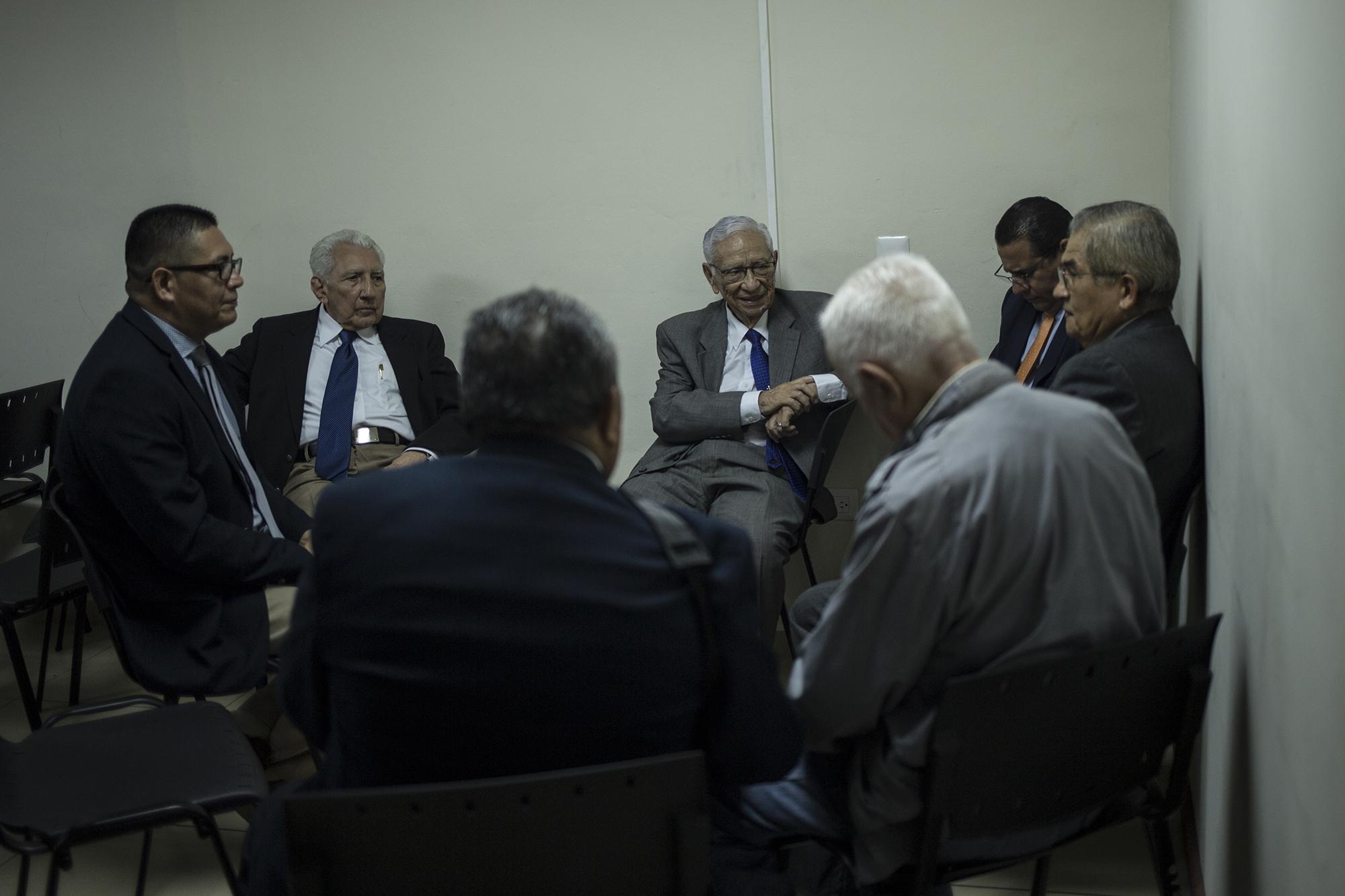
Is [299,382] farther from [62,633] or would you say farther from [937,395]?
[937,395]

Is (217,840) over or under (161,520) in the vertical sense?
under

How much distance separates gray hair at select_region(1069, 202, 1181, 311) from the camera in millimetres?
2297

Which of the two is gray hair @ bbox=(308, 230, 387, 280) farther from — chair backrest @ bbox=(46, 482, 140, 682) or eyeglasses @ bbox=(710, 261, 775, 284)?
chair backrest @ bbox=(46, 482, 140, 682)

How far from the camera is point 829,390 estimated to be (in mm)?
3551

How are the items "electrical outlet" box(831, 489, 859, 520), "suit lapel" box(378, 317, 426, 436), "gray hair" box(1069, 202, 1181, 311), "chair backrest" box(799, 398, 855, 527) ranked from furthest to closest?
"electrical outlet" box(831, 489, 859, 520) → "suit lapel" box(378, 317, 426, 436) → "chair backrest" box(799, 398, 855, 527) → "gray hair" box(1069, 202, 1181, 311)

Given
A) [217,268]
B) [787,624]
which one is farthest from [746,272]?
[217,268]

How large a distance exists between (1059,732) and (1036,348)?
193 cm

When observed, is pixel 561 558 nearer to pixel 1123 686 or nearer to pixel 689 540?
pixel 689 540

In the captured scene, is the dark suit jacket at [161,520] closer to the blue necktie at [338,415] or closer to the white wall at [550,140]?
the blue necktie at [338,415]

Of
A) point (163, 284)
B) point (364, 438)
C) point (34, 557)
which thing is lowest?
point (34, 557)

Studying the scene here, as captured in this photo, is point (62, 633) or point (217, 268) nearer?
point (217, 268)

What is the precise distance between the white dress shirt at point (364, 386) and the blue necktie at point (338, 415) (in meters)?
0.02

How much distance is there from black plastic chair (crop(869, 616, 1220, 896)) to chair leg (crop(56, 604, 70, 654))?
10.4ft

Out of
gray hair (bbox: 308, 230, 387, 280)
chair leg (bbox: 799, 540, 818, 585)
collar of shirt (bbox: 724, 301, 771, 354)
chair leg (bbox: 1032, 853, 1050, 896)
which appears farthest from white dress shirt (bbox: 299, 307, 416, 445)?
chair leg (bbox: 1032, 853, 1050, 896)
